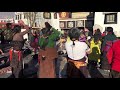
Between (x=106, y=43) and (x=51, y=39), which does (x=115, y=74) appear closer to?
(x=51, y=39)

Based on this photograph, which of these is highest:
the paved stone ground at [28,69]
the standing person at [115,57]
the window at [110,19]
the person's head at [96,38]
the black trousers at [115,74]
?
the window at [110,19]

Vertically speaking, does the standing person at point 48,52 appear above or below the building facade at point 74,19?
below

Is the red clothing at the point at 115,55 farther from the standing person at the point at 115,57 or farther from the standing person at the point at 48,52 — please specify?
the standing person at the point at 48,52

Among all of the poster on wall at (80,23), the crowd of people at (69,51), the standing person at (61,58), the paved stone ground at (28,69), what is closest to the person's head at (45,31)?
the crowd of people at (69,51)

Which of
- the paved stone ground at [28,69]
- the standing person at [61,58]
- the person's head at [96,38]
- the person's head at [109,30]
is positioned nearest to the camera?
the standing person at [61,58]

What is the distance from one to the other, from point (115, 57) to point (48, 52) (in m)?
1.80

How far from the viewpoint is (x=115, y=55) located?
5.60m


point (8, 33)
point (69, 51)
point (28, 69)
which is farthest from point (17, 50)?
point (69, 51)

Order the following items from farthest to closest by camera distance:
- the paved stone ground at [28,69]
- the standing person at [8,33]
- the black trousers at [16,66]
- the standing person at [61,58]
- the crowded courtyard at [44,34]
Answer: the paved stone ground at [28,69], the standing person at [8,33], the black trousers at [16,66], the crowded courtyard at [44,34], the standing person at [61,58]

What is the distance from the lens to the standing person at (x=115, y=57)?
5534 millimetres

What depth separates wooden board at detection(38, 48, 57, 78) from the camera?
6887 millimetres

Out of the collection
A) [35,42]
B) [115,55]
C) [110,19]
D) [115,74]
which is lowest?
[115,74]
